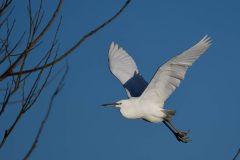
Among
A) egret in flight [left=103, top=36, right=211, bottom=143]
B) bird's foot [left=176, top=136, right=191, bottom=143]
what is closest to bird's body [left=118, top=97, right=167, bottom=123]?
egret in flight [left=103, top=36, right=211, bottom=143]

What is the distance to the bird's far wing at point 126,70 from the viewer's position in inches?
397

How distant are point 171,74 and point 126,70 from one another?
89.5 inches

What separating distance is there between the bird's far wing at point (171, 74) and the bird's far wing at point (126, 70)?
948 millimetres

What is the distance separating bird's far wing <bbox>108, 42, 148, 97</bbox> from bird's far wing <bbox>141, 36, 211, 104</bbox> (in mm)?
948

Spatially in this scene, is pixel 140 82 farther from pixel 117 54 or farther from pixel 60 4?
pixel 60 4

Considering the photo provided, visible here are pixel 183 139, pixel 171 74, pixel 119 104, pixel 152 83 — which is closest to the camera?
pixel 171 74

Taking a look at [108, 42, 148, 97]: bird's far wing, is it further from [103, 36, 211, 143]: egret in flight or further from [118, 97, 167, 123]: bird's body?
[118, 97, 167, 123]: bird's body

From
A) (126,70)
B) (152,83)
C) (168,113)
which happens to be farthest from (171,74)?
(126,70)

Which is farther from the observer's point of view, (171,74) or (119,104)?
(119,104)

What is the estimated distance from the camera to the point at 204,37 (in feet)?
25.2

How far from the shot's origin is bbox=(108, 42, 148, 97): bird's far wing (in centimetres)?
1009

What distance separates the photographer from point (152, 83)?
872cm

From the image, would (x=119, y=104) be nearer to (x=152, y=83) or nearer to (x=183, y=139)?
(x=152, y=83)

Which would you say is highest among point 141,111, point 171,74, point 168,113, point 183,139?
point 171,74
